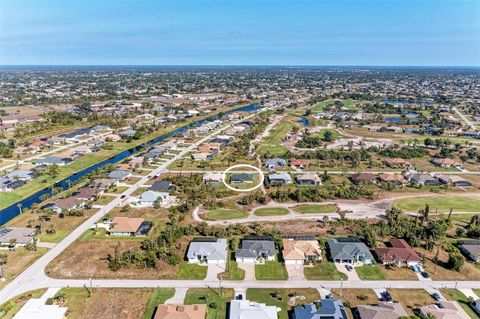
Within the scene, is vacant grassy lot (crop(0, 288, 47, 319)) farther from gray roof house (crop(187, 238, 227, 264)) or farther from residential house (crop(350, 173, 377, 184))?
residential house (crop(350, 173, 377, 184))

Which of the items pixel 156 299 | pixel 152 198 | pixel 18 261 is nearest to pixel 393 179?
pixel 152 198

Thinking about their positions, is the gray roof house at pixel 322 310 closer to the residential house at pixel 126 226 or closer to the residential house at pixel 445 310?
the residential house at pixel 445 310

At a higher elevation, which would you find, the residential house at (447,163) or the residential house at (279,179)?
the residential house at (447,163)

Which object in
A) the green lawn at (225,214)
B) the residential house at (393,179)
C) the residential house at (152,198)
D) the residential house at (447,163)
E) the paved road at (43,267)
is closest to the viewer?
the paved road at (43,267)

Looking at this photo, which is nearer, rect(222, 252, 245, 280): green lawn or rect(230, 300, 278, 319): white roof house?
rect(230, 300, 278, 319): white roof house

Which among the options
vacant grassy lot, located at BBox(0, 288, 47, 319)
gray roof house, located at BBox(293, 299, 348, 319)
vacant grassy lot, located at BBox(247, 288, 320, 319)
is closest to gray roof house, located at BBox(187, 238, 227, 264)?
vacant grassy lot, located at BBox(247, 288, 320, 319)

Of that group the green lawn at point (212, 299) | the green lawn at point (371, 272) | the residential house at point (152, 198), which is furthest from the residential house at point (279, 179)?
the green lawn at point (212, 299)
